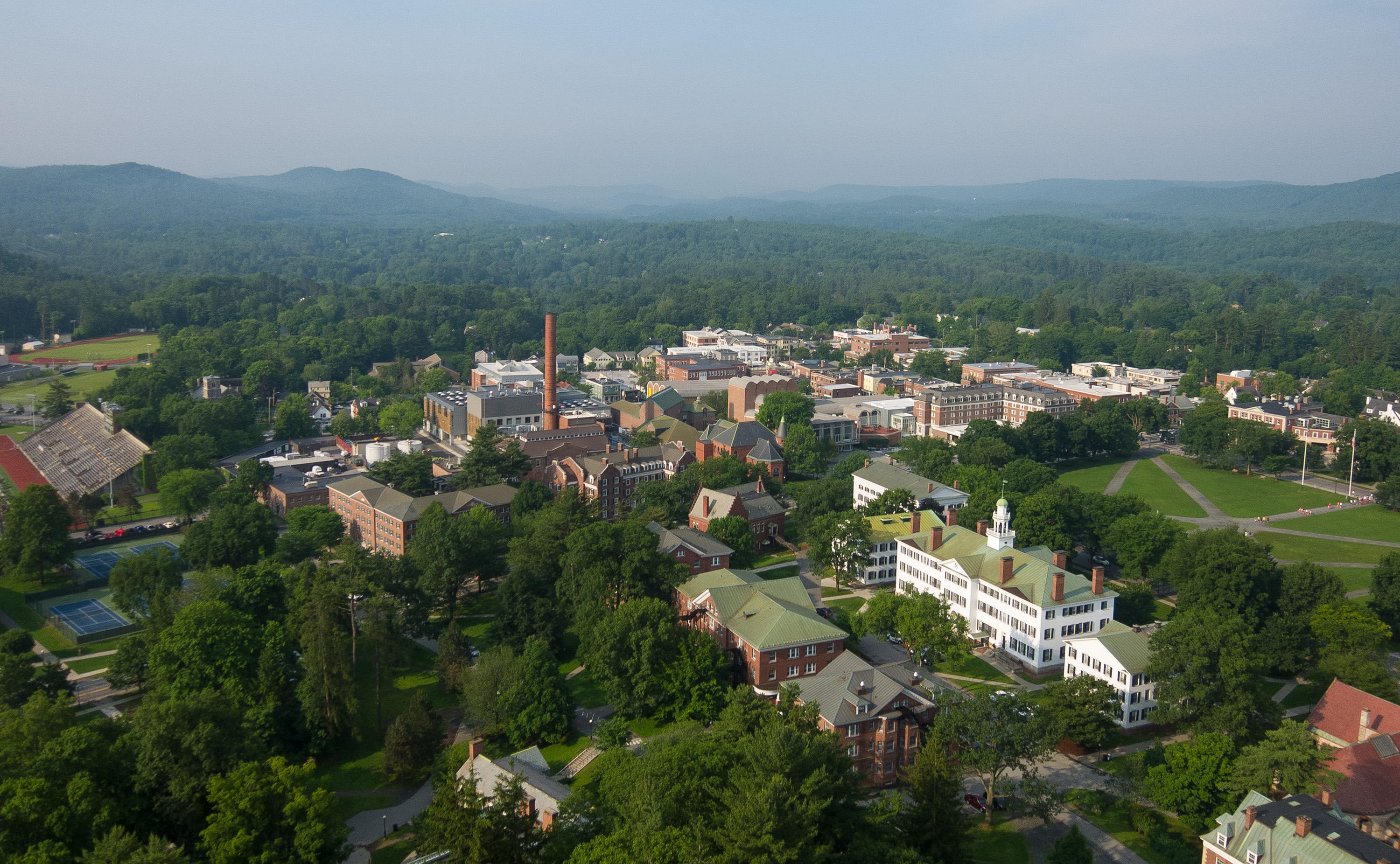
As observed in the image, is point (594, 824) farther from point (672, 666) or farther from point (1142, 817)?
point (1142, 817)

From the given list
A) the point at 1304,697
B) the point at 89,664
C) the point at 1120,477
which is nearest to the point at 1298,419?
the point at 1120,477

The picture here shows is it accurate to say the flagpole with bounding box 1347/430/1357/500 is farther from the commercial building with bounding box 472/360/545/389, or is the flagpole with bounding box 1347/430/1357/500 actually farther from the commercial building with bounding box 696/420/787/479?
the commercial building with bounding box 472/360/545/389

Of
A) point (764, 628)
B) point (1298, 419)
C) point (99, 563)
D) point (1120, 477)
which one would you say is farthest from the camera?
point (1298, 419)

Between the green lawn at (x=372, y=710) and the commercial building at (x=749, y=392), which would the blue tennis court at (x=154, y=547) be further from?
the commercial building at (x=749, y=392)

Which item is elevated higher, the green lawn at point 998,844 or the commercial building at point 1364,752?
the commercial building at point 1364,752


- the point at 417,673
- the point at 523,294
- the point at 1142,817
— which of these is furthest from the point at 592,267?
the point at 1142,817

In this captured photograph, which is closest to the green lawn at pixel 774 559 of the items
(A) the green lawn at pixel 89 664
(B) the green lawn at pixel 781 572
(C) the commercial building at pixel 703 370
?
(B) the green lawn at pixel 781 572

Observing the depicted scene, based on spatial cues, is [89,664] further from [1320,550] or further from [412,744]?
[1320,550]
